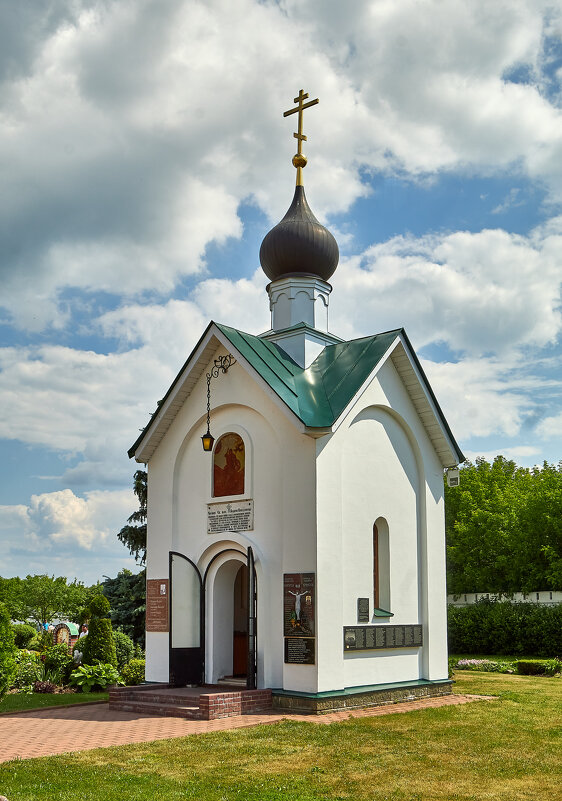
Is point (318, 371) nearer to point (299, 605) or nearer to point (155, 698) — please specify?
point (299, 605)

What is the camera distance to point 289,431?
15180 millimetres

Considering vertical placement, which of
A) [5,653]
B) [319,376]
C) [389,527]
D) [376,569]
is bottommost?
[5,653]

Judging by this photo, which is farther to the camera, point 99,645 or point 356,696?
point 99,645

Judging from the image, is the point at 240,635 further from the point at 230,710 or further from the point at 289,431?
the point at 289,431

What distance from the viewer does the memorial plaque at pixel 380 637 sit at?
48.8ft

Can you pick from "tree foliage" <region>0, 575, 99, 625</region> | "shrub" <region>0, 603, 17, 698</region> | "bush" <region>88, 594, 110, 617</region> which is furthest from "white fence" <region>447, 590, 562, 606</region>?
"tree foliage" <region>0, 575, 99, 625</region>

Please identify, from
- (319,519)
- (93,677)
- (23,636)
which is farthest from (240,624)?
(23,636)

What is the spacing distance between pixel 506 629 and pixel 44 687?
52.5 feet

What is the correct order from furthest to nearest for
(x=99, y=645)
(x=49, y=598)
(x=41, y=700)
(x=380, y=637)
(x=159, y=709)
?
(x=49, y=598) < (x=99, y=645) < (x=41, y=700) < (x=380, y=637) < (x=159, y=709)

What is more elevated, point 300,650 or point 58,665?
point 300,650

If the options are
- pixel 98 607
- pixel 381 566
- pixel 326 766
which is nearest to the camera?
pixel 326 766

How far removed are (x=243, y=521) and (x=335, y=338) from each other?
516 cm

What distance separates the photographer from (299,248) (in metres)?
18.9

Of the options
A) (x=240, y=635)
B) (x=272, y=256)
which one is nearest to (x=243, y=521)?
(x=240, y=635)
